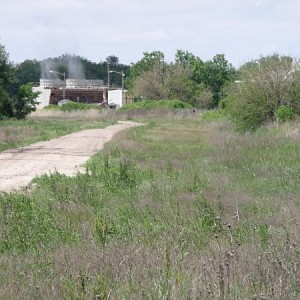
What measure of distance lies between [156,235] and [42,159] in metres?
15.5

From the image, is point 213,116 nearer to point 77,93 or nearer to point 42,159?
point 42,159

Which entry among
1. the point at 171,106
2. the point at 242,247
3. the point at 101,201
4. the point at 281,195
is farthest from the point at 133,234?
the point at 171,106

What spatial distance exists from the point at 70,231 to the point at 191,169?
346 inches

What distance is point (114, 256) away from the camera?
26.1ft

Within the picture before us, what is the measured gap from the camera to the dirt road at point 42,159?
1853 cm

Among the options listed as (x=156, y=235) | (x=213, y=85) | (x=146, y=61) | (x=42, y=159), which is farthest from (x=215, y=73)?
(x=156, y=235)

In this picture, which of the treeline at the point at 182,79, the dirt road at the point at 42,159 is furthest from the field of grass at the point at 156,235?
the treeline at the point at 182,79

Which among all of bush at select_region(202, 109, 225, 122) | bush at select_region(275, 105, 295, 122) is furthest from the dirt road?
bush at select_region(202, 109, 225, 122)

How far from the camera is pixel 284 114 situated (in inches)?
1410

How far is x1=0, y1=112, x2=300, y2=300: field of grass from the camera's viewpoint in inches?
240

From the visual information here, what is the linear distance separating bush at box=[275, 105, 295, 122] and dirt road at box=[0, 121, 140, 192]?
9.39m

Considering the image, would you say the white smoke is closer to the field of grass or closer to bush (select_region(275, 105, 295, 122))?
bush (select_region(275, 105, 295, 122))

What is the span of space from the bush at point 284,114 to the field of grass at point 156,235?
17.2 m

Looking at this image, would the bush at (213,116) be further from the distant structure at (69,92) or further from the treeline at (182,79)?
the distant structure at (69,92)
